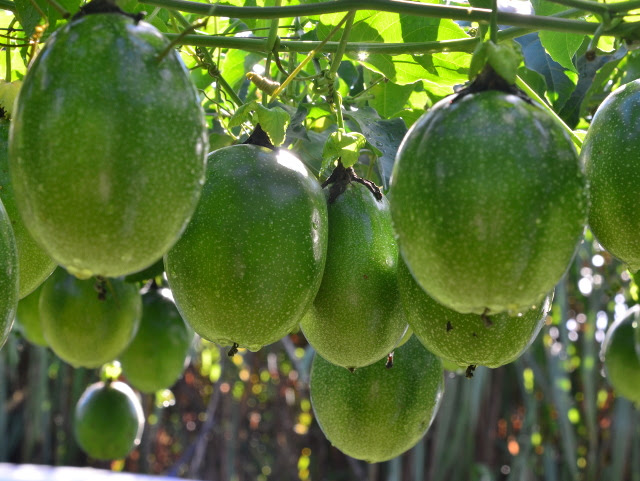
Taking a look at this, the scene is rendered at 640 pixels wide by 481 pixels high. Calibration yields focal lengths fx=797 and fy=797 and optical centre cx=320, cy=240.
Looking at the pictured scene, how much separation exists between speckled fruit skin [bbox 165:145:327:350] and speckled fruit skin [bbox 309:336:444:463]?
0.34 meters

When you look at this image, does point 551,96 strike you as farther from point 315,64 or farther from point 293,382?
point 293,382

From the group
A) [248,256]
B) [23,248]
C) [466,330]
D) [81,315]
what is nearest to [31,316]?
[81,315]

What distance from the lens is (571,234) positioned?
633 millimetres

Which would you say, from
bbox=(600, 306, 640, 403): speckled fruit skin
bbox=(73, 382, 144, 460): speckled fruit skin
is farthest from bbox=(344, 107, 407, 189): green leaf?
bbox=(73, 382, 144, 460): speckled fruit skin

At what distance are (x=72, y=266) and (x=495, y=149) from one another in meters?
0.34

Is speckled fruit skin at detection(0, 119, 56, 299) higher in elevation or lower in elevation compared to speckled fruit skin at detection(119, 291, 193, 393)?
higher

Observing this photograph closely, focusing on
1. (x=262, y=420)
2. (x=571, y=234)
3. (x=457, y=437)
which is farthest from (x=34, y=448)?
(x=571, y=234)

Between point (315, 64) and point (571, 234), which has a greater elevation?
point (571, 234)

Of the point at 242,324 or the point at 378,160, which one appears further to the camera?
the point at 378,160

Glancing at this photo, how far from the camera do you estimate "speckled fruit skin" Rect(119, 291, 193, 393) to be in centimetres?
175

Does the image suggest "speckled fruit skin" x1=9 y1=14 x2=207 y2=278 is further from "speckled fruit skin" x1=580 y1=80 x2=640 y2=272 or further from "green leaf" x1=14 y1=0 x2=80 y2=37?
"speckled fruit skin" x1=580 y1=80 x2=640 y2=272

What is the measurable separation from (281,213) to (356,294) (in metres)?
0.15

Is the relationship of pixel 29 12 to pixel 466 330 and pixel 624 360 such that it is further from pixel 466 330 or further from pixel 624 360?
pixel 624 360

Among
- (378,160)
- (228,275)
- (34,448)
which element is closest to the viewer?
(228,275)
